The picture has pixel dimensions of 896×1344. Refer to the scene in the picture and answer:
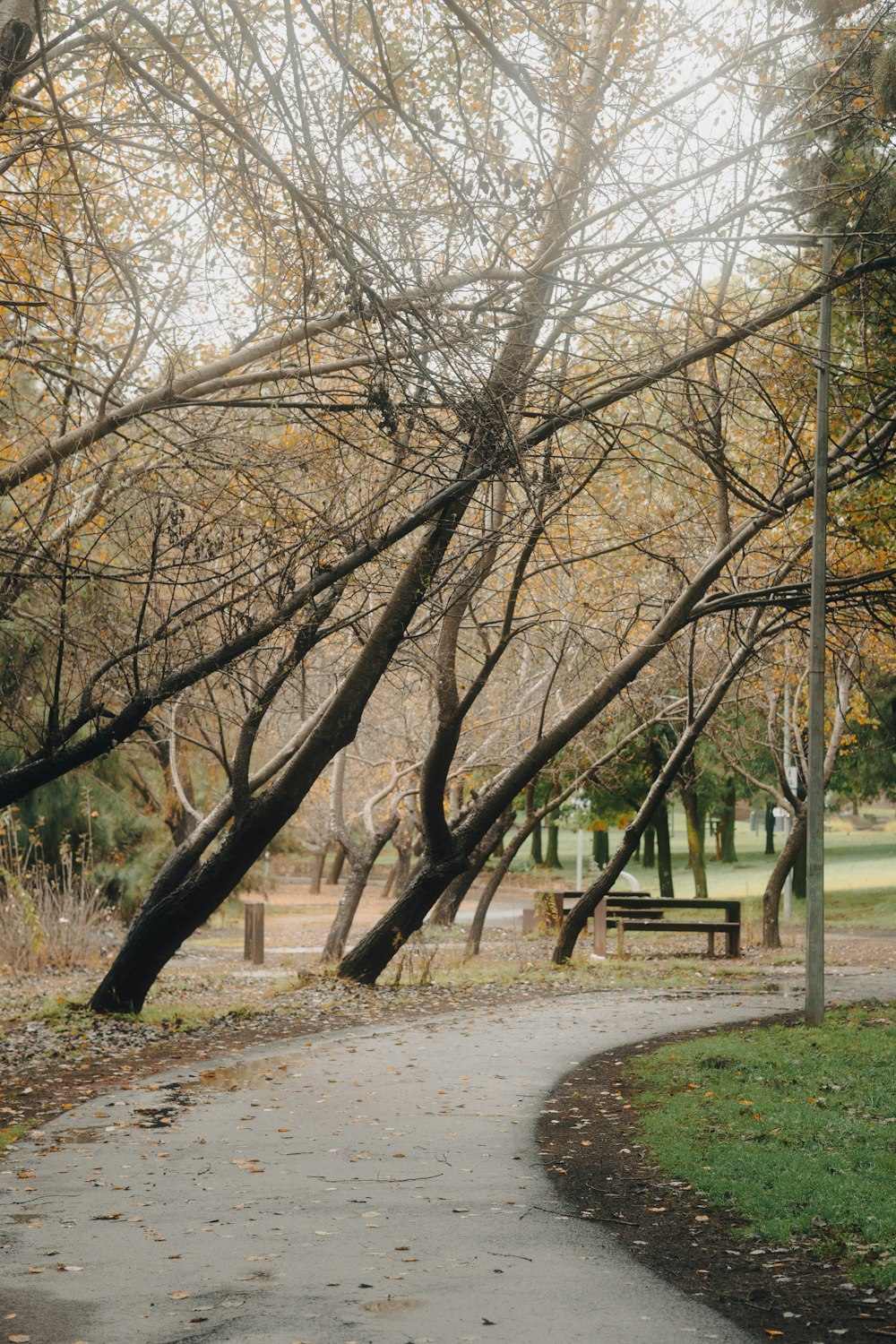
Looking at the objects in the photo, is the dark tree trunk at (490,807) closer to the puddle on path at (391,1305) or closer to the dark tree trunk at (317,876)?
the puddle on path at (391,1305)

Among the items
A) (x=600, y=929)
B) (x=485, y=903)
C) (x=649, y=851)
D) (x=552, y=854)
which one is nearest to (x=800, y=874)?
(x=485, y=903)

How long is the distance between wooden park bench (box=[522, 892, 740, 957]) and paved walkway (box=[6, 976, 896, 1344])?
40.3ft

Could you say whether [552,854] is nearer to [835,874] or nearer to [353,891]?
[835,874]

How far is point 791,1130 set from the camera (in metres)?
7.35

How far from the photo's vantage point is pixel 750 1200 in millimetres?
6004

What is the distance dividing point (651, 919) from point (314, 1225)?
19.4m

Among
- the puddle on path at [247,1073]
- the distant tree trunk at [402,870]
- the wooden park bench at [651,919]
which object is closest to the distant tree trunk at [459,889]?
the wooden park bench at [651,919]

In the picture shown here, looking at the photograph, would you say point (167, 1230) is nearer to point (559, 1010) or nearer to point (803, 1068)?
point (803, 1068)

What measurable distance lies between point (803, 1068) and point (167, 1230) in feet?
17.8

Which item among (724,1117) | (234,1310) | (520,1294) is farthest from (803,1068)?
(234,1310)

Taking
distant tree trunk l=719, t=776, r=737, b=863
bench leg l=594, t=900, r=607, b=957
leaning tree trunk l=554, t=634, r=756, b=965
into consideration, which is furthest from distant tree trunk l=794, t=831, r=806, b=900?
leaning tree trunk l=554, t=634, r=756, b=965

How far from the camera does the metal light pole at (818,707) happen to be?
11.5 meters

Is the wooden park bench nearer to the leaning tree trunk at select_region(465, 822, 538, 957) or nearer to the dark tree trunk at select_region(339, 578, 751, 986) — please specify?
the leaning tree trunk at select_region(465, 822, 538, 957)

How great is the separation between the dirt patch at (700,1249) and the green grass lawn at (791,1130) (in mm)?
122
